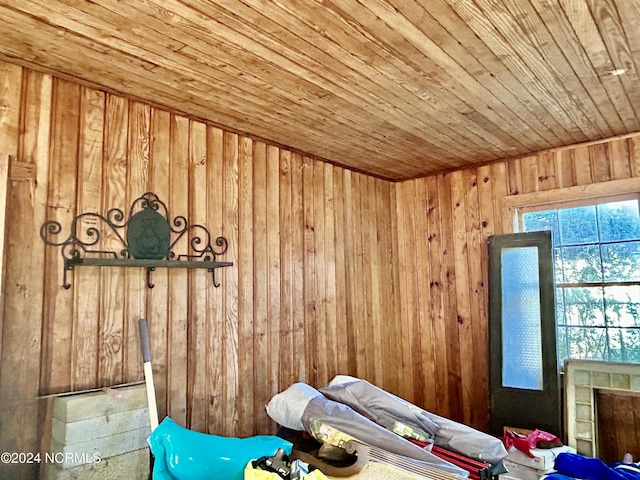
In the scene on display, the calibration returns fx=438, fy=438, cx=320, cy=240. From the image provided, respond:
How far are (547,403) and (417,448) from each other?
54.7 inches

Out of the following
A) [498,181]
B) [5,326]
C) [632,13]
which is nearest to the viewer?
[632,13]

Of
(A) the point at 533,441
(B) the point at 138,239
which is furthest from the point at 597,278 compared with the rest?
(B) the point at 138,239

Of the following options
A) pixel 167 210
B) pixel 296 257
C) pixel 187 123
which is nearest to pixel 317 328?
pixel 296 257

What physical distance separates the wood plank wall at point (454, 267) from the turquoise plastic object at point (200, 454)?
221 centimetres

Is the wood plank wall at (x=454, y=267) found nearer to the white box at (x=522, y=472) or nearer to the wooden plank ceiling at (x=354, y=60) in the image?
the wooden plank ceiling at (x=354, y=60)

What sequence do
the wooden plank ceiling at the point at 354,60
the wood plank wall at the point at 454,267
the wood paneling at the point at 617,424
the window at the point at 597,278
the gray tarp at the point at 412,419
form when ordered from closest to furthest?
the wooden plank ceiling at the point at 354,60 < the gray tarp at the point at 412,419 < the wood paneling at the point at 617,424 < the window at the point at 597,278 < the wood plank wall at the point at 454,267

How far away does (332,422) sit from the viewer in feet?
7.17

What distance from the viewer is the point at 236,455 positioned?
1.71m

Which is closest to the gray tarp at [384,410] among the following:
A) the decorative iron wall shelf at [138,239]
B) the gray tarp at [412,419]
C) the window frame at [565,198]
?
the gray tarp at [412,419]

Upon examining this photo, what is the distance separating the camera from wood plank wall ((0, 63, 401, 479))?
6.08 ft

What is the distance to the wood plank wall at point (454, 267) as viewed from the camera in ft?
11.1

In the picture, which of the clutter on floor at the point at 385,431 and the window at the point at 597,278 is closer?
the clutter on floor at the point at 385,431

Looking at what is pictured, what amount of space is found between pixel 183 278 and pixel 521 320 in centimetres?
237

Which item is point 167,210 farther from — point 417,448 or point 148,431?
point 417,448
